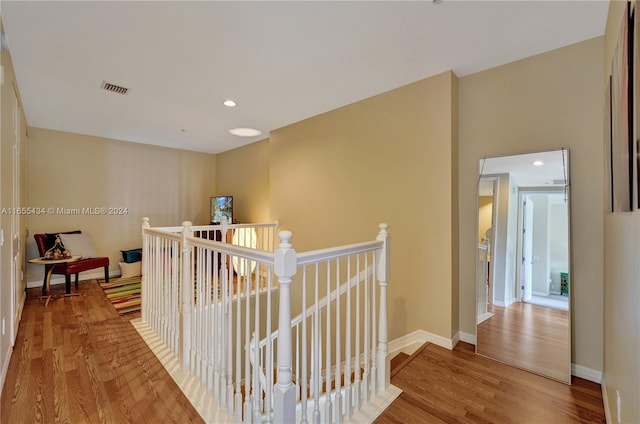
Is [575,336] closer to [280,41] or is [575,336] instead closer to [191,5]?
[280,41]

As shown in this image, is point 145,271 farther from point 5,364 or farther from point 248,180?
point 248,180

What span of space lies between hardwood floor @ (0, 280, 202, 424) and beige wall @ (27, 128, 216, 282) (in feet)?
7.32

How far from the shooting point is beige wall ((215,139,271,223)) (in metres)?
5.23

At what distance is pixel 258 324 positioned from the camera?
1.47 meters

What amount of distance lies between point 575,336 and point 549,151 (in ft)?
4.73

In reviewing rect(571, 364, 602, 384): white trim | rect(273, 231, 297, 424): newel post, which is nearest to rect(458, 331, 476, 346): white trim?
rect(571, 364, 602, 384): white trim

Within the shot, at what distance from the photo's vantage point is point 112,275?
205 inches

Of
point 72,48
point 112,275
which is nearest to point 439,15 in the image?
point 72,48

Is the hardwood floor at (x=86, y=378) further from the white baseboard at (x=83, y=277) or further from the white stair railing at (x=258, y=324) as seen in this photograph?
the white baseboard at (x=83, y=277)

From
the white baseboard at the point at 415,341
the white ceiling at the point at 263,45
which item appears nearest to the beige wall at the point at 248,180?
the white ceiling at the point at 263,45

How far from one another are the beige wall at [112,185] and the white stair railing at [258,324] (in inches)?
115

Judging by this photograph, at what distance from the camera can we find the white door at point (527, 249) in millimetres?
2373

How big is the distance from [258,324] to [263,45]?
206 centimetres

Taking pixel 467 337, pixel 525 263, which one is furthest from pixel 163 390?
pixel 525 263
